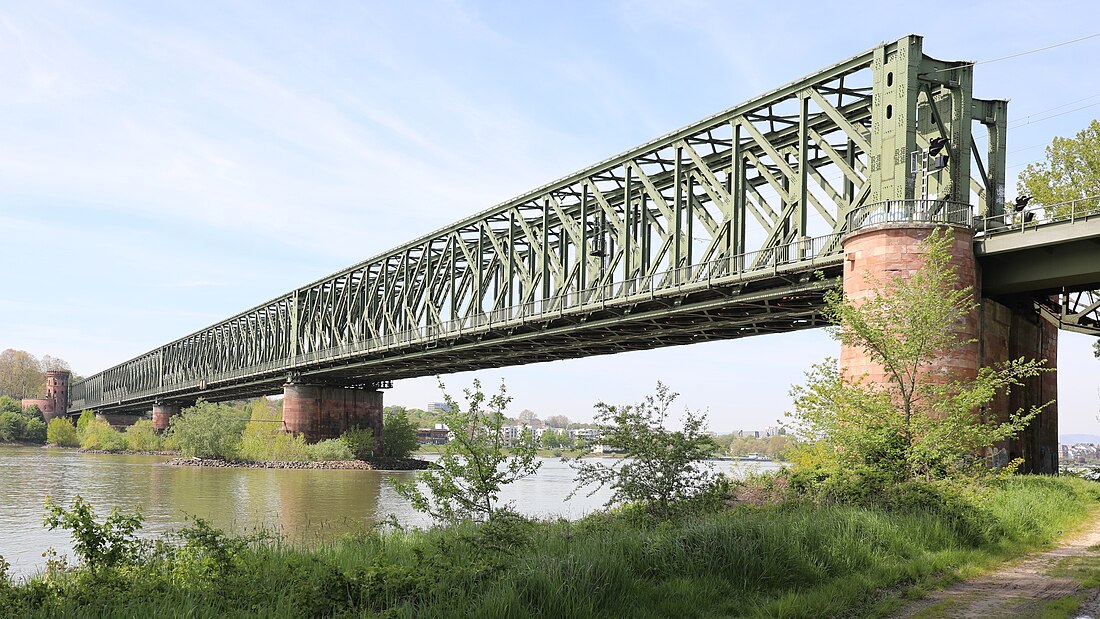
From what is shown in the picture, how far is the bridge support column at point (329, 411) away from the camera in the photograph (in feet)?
318

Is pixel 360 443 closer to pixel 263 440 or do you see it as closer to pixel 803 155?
pixel 263 440

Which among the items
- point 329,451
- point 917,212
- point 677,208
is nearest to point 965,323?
point 917,212

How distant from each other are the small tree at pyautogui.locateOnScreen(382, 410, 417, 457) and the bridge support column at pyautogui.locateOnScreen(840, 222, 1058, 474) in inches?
3004

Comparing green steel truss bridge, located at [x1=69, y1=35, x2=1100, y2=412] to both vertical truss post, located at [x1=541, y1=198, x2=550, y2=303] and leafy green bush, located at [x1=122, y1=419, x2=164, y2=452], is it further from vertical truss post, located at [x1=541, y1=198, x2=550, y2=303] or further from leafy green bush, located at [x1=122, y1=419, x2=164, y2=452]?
leafy green bush, located at [x1=122, y1=419, x2=164, y2=452]

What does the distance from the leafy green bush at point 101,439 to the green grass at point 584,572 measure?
13095 centimetres

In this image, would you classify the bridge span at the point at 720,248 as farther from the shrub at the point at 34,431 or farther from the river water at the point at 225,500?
the shrub at the point at 34,431

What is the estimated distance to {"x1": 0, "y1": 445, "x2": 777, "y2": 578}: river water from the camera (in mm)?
30661

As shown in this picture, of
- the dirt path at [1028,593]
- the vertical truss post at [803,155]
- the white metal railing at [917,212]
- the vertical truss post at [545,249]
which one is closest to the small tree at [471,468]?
the dirt path at [1028,593]

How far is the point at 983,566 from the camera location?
14.5 metres

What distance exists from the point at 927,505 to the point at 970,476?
621 cm

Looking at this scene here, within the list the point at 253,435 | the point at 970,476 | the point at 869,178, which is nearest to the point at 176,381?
the point at 253,435

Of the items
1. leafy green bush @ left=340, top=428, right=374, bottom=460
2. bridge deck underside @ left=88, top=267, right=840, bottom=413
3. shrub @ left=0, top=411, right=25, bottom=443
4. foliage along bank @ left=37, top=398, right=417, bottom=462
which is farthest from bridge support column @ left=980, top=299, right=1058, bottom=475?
shrub @ left=0, top=411, right=25, bottom=443

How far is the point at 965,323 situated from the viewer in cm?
2844

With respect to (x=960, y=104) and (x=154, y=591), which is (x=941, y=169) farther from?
(x=154, y=591)
